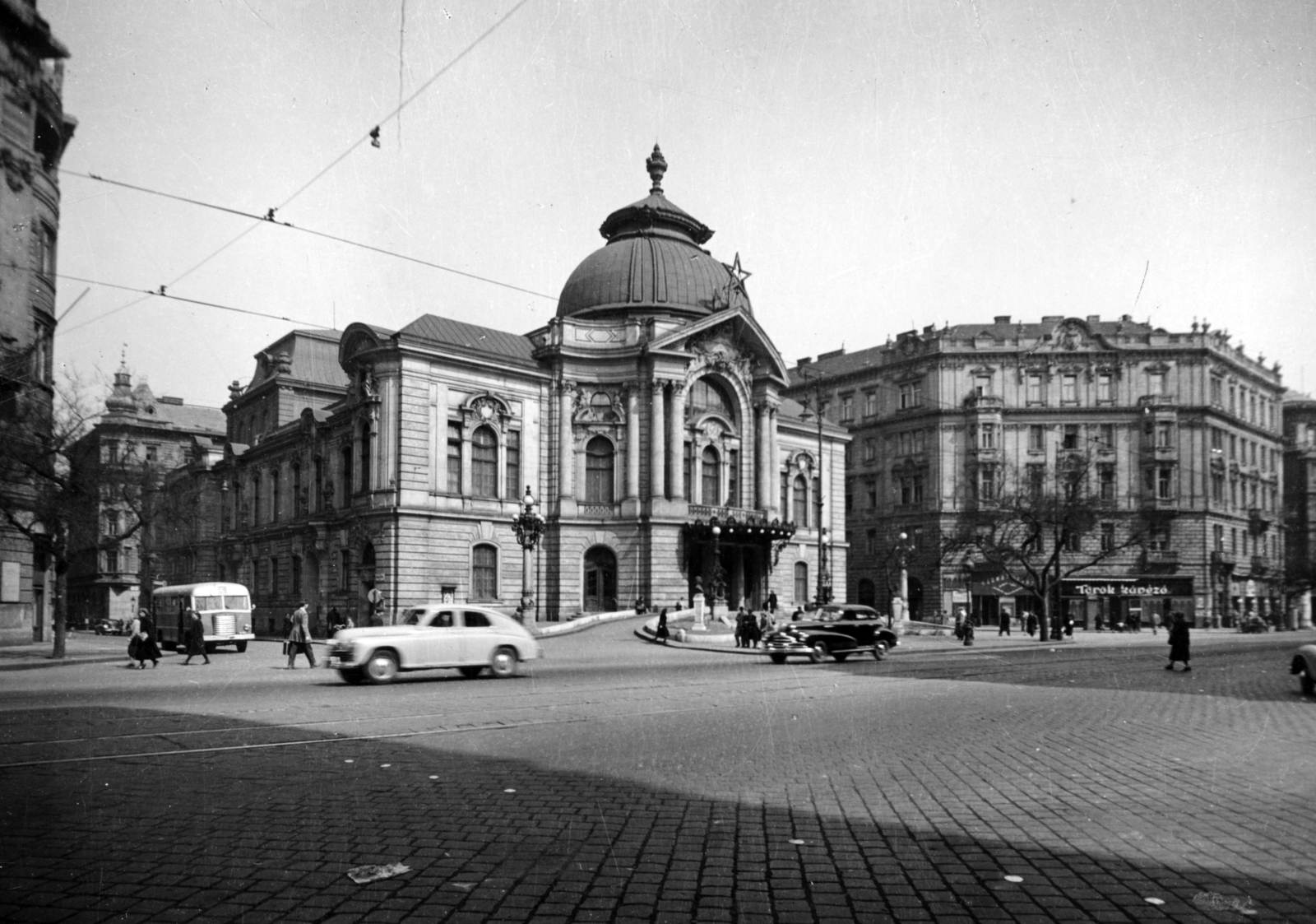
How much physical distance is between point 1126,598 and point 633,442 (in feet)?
127

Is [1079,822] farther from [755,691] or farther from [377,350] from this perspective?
[377,350]

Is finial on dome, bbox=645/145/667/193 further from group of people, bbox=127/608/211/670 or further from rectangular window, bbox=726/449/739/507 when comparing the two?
group of people, bbox=127/608/211/670

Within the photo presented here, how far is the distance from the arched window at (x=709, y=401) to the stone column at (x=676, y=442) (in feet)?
5.78

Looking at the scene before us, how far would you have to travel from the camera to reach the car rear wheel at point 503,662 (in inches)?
852

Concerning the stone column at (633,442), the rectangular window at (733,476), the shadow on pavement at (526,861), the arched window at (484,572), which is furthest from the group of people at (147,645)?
the rectangular window at (733,476)

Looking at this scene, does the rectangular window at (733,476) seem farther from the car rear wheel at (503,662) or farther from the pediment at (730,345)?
the car rear wheel at (503,662)

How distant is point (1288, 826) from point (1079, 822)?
4.95 feet

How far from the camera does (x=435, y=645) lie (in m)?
20.9

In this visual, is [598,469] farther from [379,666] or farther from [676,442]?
[379,666]

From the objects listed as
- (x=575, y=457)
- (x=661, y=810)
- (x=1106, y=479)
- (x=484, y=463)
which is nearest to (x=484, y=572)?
(x=484, y=463)

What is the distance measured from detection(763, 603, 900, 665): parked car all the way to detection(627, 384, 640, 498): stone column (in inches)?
780

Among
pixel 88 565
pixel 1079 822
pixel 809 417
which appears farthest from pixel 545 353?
pixel 1079 822

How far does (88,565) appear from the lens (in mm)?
49188

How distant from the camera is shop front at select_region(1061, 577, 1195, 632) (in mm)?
66375
